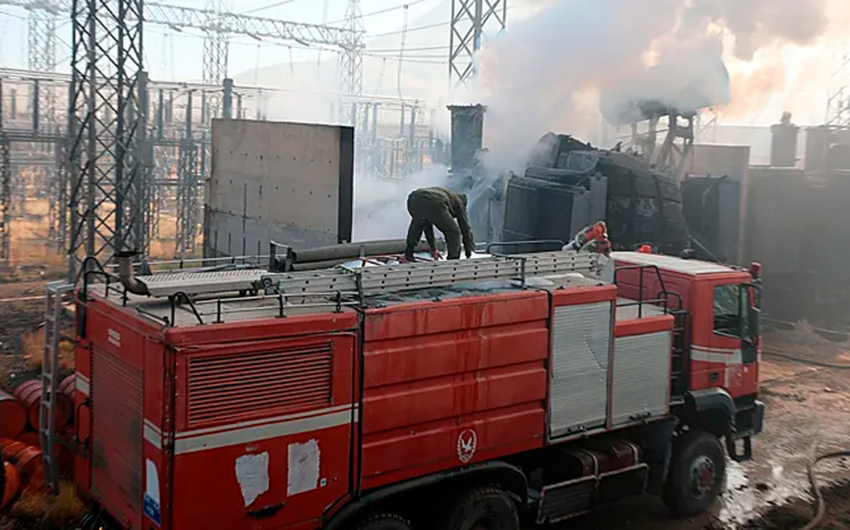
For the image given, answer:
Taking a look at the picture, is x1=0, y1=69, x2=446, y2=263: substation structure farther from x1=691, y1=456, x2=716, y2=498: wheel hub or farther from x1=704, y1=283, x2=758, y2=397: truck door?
x1=691, y1=456, x2=716, y2=498: wheel hub

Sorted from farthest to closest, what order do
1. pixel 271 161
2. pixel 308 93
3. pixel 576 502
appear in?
1. pixel 308 93
2. pixel 271 161
3. pixel 576 502

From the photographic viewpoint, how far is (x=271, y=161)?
12328 mm

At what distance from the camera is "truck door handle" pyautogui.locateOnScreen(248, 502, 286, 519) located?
17.6 feet

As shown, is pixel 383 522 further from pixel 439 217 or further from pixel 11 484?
pixel 11 484

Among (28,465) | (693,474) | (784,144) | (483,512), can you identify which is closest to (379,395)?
(483,512)

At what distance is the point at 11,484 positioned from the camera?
798 centimetres

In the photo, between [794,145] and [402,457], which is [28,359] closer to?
[402,457]

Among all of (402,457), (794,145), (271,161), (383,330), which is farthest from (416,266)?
(794,145)

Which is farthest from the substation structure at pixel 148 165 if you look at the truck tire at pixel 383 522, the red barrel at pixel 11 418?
the truck tire at pixel 383 522

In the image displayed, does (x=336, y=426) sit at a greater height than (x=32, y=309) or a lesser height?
greater

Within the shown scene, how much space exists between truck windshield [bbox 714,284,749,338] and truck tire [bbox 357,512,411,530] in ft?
14.0

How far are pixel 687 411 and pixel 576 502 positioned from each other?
1.91m

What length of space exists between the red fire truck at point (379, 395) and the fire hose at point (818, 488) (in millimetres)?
1342

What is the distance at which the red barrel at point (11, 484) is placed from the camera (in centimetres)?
789
